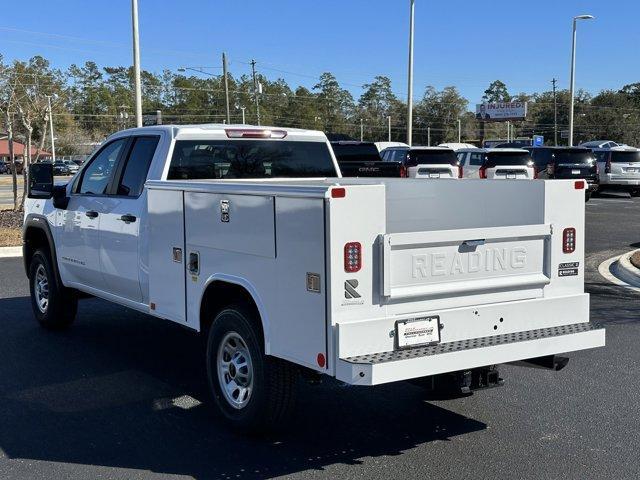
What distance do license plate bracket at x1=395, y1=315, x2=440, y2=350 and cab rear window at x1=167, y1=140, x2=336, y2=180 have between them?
2740 millimetres

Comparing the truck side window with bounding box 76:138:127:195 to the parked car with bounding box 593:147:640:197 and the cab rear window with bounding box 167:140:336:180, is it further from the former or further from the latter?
the parked car with bounding box 593:147:640:197

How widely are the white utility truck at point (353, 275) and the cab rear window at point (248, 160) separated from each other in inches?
1.4

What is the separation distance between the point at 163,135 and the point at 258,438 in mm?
2728

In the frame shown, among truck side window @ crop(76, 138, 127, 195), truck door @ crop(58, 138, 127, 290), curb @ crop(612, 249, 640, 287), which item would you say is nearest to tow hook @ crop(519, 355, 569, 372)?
truck door @ crop(58, 138, 127, 290)

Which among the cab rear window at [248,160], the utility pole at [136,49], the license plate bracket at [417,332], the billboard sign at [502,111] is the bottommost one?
the license plate bracket at [417,332]

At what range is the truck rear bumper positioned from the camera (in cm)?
413

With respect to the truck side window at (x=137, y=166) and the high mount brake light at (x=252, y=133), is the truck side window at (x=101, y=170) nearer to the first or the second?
the truck side window at (x=137, y=166)

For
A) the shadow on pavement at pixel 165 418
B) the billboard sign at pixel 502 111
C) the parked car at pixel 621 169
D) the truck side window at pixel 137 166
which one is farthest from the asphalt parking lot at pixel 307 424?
the billboard sign at pixel 502 111

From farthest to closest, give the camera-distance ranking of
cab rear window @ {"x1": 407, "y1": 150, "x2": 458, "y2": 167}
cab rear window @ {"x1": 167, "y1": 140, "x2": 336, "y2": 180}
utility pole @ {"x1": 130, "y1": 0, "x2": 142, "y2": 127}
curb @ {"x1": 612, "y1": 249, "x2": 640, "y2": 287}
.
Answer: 1. cab rear window @ {"x1": 407, "y1": 150, "x2": 458, "y2": 167}
2. utility pole @ {"x1": 130, "y1": 0, "x2": 142, "y2": 127}
3. curb @ {"x1": 612, "y1": 249, "x2": 640, "y2": 287}
4. cab rear window @ {"x1": 167, "y1": 140, "x2": 336, "y2": 180}

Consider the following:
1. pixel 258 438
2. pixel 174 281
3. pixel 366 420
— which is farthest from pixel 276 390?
pixel 174 281

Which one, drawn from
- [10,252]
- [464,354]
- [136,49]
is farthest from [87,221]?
[136,49]

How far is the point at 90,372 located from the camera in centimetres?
662

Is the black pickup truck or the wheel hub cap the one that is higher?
the black pickup truck

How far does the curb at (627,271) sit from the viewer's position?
1078 cm
